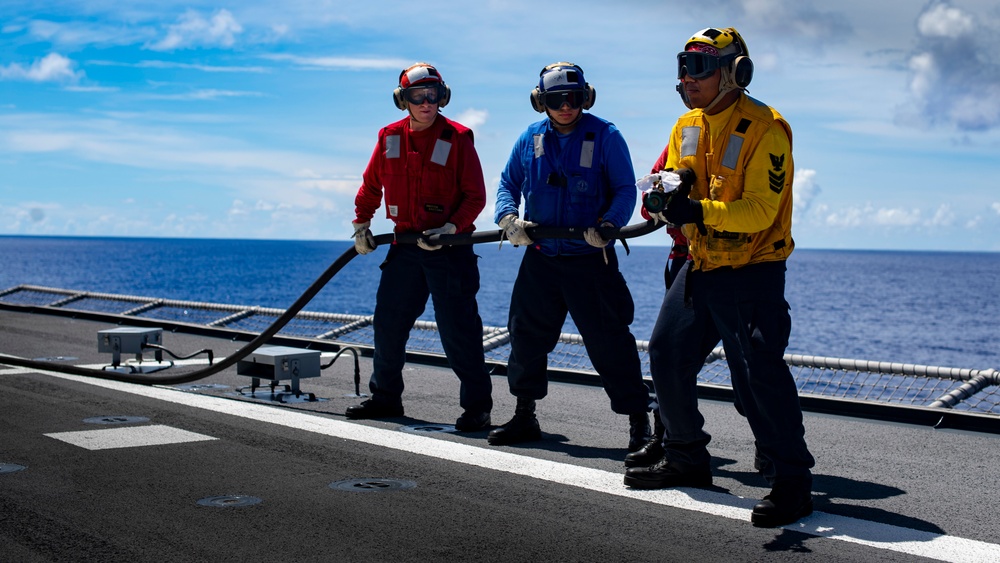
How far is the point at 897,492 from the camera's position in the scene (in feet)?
16.3

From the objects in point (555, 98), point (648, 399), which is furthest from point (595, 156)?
point (648, 399)

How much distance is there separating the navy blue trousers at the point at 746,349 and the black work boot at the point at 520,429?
1.41 meters

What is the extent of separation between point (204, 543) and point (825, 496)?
9.27 feet

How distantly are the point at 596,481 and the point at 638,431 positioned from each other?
0.91m

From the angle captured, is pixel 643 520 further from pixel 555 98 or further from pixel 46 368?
pixel 46 368

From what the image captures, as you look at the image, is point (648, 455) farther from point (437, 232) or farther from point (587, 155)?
point (437, 232)

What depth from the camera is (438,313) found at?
6727mm

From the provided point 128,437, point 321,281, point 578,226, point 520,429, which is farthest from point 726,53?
point 128,437

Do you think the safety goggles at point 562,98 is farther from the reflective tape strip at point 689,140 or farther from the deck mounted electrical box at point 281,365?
the deck mounted electrical box at point 281,365

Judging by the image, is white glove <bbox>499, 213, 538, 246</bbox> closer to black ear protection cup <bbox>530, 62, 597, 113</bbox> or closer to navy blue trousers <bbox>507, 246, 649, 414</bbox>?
navy blue trousers <bbox>507, 246, 649, 414</bbox>

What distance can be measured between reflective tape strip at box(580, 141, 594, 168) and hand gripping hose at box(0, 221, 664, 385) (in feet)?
1.42

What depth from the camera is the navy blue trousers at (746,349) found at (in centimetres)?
440

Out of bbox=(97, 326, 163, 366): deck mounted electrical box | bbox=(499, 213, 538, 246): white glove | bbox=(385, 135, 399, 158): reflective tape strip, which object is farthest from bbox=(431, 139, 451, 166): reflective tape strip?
bbox=(97, 326, 163, 366): deck mounted electrical box

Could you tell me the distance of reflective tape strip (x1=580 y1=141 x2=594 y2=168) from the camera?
584cm
